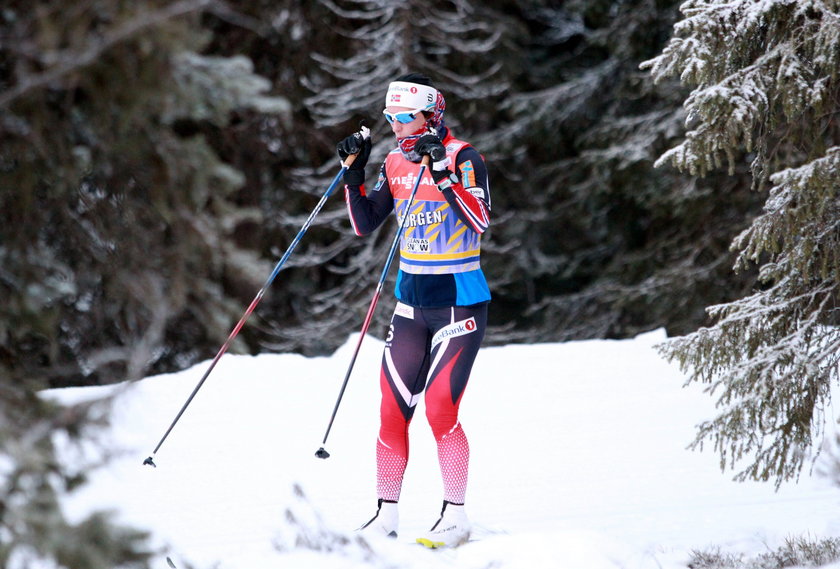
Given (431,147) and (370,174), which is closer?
(431,147)

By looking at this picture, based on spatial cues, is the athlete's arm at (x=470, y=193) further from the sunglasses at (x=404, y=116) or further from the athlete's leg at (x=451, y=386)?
the athlete's leg at (x=451, y=386)

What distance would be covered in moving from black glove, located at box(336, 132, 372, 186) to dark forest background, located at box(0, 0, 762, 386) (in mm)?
459

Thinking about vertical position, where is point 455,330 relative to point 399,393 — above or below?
above

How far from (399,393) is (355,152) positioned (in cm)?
124

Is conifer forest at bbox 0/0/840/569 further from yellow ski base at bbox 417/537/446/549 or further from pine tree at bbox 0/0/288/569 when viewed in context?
yellow ski base at bbox 417/537/446/549

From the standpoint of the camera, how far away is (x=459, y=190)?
15.2 feet

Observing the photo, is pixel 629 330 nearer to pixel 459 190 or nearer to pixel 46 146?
pixel 459 190

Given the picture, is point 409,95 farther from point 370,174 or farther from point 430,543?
point 370,174

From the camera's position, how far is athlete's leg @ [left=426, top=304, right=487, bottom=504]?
4691mm

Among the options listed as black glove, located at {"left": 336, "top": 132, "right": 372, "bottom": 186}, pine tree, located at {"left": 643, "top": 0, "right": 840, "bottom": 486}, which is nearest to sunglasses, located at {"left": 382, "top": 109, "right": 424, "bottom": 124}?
black glove, located at {"left": 336, "top": 132, "right": 372, "bottom": 186}

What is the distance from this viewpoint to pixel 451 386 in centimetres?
468

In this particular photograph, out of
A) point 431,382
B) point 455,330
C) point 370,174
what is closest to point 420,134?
point 455,330

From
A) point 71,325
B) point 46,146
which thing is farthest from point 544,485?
point 46,146

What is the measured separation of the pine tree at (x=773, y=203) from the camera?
4.53m
